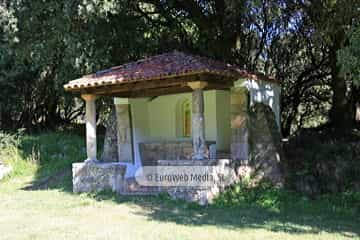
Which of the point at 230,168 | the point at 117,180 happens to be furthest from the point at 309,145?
the point at 117,180

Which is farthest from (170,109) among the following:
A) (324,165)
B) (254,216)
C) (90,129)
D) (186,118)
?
(254,216)

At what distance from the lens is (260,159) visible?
10.1 m

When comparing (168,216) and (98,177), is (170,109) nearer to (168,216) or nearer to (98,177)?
(98,177)

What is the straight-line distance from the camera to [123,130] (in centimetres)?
1187

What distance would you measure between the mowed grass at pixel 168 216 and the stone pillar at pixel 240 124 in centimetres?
123

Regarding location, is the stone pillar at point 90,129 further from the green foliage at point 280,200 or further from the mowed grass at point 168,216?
the green foliage at point 280,200

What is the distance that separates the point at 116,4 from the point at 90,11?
1.02 meters

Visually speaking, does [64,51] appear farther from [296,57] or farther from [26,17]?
[296,57]

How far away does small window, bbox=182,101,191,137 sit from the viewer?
12867 mm

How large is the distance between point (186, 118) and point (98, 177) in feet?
12.4

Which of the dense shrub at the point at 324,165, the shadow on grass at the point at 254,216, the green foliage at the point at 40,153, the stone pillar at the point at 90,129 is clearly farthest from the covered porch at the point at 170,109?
the green foliage at the point at 40,153

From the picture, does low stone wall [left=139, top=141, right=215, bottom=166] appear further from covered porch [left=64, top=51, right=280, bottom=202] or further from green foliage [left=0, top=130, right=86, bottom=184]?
green foliage [left=0, top=130, right=86, bottom=184]

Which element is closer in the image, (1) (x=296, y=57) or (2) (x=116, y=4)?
(2) (x=116, y=4)

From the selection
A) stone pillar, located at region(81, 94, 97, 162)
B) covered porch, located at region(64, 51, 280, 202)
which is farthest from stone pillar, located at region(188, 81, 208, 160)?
stone pillar, located at region(81, 94, 97, 162)
